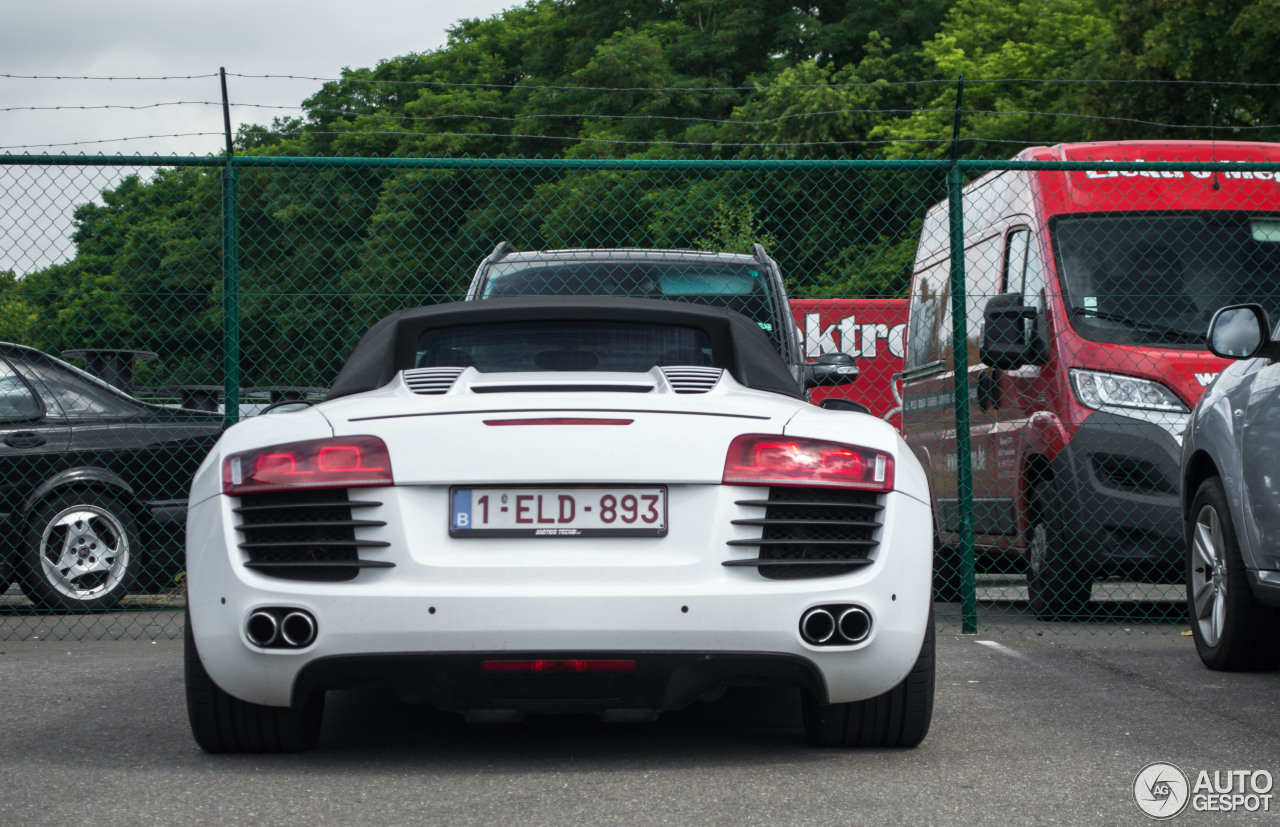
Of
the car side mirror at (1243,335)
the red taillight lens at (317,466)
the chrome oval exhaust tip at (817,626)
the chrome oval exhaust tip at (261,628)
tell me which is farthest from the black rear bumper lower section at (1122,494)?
the chrome oval exhaust tip at (261,628)

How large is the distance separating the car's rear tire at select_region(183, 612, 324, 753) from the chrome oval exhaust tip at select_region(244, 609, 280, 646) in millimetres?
303

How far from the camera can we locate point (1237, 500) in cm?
620

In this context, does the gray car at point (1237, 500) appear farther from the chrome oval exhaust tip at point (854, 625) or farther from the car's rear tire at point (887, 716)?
the chrome oval exhaust tip at point (854, 625)

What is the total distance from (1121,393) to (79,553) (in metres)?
5.60

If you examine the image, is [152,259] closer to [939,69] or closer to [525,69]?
[525,69]

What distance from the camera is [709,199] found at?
883 inches

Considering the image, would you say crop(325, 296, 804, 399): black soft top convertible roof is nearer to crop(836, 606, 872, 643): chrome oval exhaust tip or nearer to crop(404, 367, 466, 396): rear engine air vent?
crop(404, 367, 466, 396): rear engine air vent

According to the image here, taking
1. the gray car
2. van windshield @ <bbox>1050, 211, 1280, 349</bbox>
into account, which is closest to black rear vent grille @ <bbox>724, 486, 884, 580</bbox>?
the gray car

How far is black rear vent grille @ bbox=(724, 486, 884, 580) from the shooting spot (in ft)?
14.0

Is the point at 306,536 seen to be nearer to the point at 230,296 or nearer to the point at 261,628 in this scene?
the point at 261,628

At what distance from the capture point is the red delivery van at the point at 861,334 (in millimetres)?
18797

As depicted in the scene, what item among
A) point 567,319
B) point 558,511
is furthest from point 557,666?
point 567,319

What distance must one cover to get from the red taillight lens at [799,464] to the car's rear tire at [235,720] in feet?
4.60

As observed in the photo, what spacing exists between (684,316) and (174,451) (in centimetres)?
514
